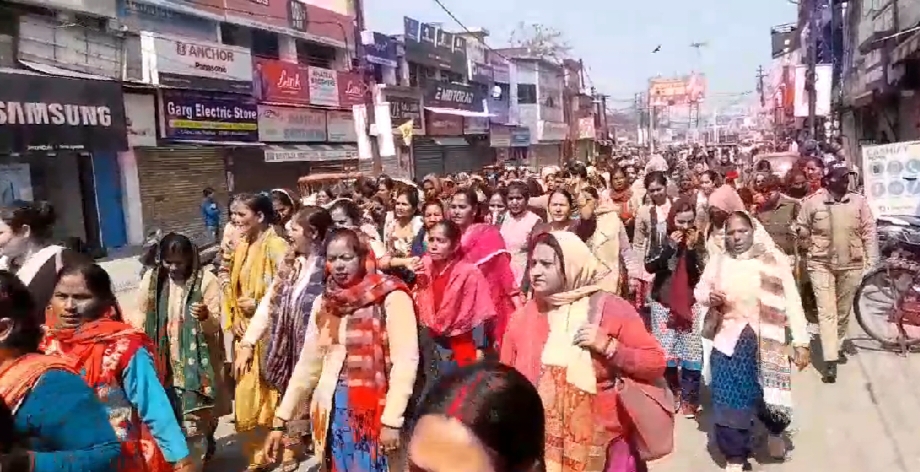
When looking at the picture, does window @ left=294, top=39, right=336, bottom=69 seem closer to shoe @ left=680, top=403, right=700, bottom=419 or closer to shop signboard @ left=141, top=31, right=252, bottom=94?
shop signboard @ left=141, top=31, right=252, bottom=94

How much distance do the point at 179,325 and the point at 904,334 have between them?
5.70 m

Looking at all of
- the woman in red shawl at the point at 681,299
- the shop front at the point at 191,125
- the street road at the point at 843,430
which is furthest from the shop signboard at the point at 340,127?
the woman in red shawl at the point at 681,299

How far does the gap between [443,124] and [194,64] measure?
14347mm

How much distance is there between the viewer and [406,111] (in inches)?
1051

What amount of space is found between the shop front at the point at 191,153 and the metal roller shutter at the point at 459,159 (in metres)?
13.4

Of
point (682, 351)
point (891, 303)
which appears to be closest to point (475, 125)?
point (891, 303)

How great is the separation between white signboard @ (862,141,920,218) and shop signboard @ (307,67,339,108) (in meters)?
14.7

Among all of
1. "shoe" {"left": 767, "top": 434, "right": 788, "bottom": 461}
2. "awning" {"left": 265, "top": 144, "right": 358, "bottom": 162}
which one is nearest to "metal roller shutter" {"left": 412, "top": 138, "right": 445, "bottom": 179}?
"awning" {"left": 265, "top": 144, "right": 358, "bottom": 162}

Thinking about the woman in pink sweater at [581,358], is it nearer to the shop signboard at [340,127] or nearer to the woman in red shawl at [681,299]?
the woman in red shawl at [681,299]

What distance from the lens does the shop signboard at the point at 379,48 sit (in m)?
25.3

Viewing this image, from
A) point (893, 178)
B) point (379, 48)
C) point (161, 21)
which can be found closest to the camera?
point (893, 178)

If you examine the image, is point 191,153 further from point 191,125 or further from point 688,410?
point 688,410

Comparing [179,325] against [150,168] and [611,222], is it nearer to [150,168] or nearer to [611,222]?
[611,222]

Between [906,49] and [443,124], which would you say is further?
[443,124]
